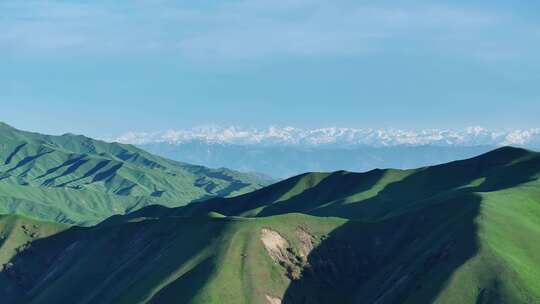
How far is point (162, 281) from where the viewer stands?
176 m

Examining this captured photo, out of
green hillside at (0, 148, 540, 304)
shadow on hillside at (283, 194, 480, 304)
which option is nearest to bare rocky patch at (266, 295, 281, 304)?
green hillside at (0, 148, 540, 304)

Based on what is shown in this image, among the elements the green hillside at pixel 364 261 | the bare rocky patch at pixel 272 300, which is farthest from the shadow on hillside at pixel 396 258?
the bare rocky patch at pixel 272 300

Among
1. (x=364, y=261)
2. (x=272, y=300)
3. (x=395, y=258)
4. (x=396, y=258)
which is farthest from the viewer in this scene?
(x=364, y=261)

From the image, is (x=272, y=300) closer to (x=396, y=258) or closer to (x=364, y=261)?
(x=364, y=261)

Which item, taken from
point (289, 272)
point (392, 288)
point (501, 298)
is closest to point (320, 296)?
point (289, 272)

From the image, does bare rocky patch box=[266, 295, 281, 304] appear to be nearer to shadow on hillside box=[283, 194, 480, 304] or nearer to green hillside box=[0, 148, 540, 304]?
Result: green hillside box=[0, 148, 540, 304]

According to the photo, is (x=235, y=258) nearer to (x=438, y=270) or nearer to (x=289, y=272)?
(x=289, y=272)

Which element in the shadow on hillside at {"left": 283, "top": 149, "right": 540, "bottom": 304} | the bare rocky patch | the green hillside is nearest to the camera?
the green hillside

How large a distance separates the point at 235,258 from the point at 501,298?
215 feet

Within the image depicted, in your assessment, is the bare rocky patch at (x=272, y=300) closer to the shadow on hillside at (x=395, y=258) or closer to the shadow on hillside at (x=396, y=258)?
the shadow on hillside at (x=396, y=258)

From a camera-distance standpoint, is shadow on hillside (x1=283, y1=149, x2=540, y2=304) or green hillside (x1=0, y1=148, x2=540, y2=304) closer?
green hillside (x1=0, y1=148, x2=540, y2=304)

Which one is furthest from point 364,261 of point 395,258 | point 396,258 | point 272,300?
point 272,300

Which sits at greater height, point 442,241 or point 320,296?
point 442,241

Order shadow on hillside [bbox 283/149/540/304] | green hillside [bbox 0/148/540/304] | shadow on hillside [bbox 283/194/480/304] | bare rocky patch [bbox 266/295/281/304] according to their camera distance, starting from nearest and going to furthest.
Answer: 1. green hillside [bbox 0/148/540/304]
2. shadow on hillside [bbox 283/149/540/304]
3. shadow on hillside [bbox 283/194/480/304]
4. bare rocky patch [bbox 266/295/281/304]
